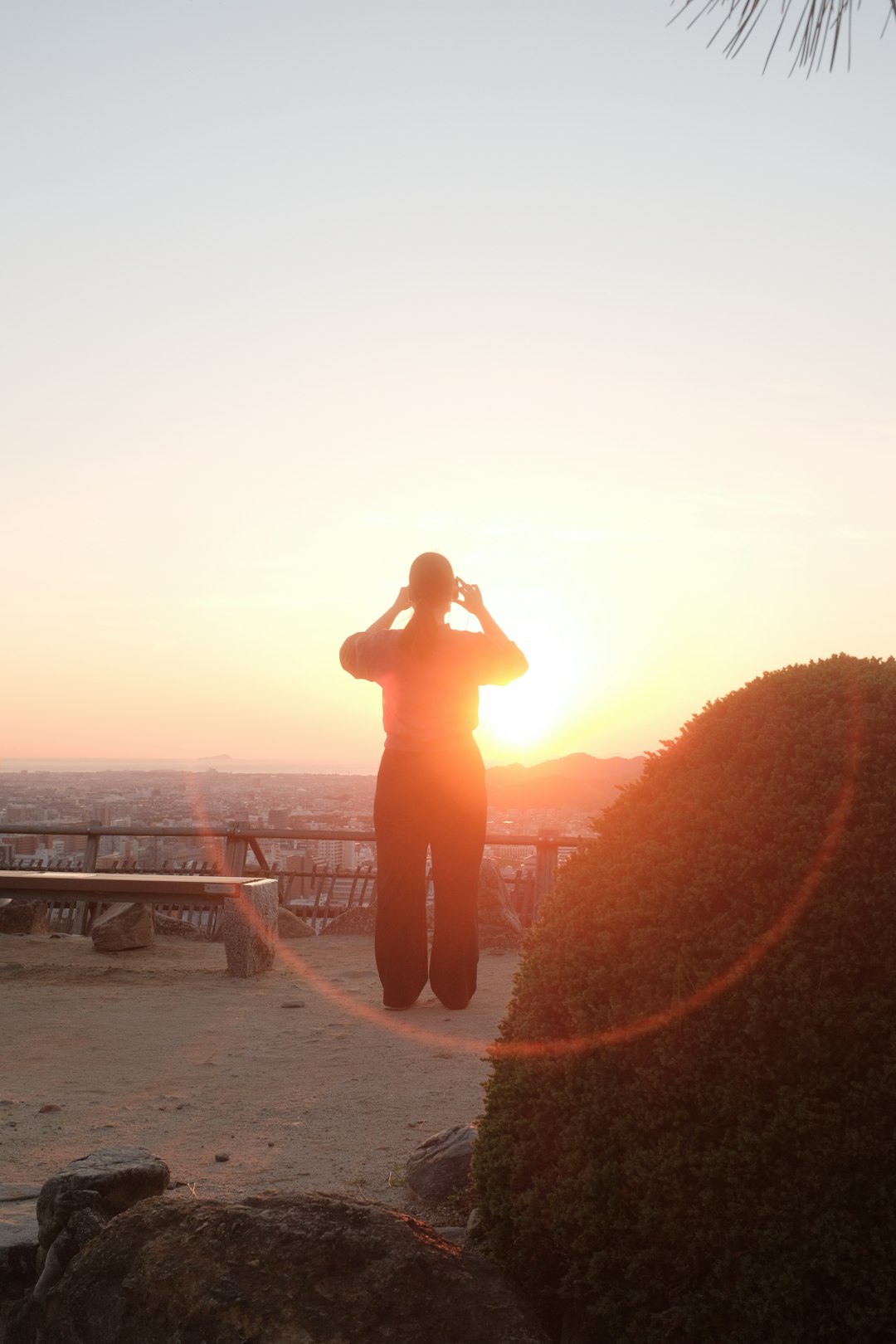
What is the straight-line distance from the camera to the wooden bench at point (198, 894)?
9172mm

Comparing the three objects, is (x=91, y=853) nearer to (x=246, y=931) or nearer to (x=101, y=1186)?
(x=246, y=931)

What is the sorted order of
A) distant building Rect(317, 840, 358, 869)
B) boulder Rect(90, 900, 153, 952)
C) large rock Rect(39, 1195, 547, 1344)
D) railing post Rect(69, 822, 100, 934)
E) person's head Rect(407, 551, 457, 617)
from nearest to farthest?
large rock Rect(39, 1195, 547, 1344)
person's head Rect(407, 551, 457, 617)
boulder Rect(90, 900, 153, 952)
railing post Rect(69, 822, 100, 934)
distant building Rect(317, 840, 358, 869)

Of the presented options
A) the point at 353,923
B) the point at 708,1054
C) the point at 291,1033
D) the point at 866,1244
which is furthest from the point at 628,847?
the point at 353,923

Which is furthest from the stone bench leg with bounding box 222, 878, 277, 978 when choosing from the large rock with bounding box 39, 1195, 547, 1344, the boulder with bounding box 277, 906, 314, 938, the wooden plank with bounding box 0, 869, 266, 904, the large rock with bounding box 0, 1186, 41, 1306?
the large rock with bounding box 39, 1195, 547, 1344

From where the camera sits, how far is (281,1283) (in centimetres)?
244

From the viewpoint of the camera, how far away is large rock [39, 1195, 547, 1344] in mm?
2379

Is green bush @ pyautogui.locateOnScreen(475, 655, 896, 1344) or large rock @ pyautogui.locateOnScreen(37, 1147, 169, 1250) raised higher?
green bush @ pyautogui.locateOnScreen(475, 655, 896, 1344)

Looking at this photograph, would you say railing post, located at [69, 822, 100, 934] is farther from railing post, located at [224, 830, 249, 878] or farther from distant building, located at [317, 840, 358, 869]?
distant building, located at [317, 840, 358, 869]

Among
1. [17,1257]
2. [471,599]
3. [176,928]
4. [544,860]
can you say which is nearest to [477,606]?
[471,599]

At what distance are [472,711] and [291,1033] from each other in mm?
2328

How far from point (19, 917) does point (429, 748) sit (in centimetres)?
Result: 776

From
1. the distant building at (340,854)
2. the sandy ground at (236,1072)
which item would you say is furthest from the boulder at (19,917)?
the distant building at (340,854)

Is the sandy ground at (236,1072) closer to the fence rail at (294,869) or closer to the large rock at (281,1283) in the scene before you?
the large rock at (281,1283)

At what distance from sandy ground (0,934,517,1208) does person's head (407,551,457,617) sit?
2.61 m
